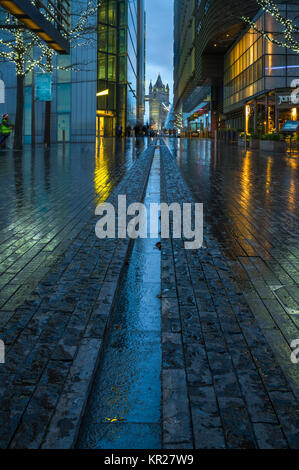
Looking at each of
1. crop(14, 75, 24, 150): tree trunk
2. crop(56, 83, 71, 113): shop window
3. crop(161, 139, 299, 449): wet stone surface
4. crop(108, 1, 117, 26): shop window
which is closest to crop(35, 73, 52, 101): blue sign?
crop(14, 75, 24, 150): tree trunk

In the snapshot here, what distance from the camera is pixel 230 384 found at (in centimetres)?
259

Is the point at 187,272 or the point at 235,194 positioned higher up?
the point at 235,194

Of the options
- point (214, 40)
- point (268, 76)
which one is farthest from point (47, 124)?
point (214, 40)

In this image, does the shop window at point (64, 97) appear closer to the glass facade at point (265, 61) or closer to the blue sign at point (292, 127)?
the glass facade at point (265, 61)

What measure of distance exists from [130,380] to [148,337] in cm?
63

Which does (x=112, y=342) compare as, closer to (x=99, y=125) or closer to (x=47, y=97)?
(x=47, y=97)

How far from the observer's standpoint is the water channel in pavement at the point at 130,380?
7.48ft

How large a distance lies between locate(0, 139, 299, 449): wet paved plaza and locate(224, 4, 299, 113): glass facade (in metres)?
27.8

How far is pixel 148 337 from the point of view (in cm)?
344

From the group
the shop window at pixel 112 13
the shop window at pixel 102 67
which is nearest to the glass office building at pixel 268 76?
the shop window at pixel 102 67

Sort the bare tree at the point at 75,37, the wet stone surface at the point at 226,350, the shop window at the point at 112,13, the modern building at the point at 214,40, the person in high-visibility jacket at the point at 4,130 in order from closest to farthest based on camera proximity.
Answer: the wet stone surface at the point at 226,350 → the bare tree at the point at 75,37 → the person in high-visibility jacket at the point at 4,130 → the modern building at the point at 214,40 → the shop window at the point at 112,13
